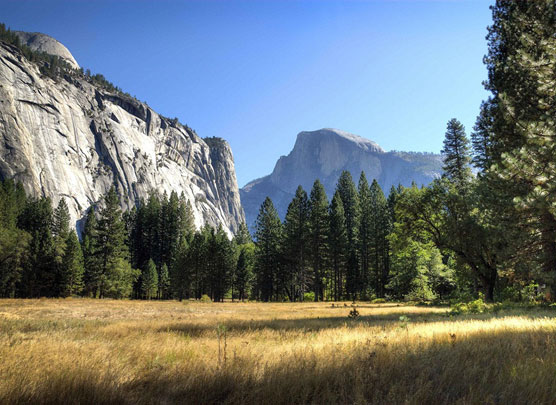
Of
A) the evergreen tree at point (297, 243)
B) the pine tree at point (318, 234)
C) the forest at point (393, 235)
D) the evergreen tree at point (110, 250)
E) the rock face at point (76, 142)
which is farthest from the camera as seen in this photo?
the rock face at point (76, 142)

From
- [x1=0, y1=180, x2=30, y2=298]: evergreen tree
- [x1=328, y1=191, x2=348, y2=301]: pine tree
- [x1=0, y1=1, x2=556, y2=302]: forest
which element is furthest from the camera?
[x1=328, y1=191, x2=348, y2=301]: pine tree

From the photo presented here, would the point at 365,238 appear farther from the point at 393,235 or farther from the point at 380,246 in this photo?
the point at 393,235

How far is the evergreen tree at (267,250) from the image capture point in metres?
62.6

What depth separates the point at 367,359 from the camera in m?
4.98

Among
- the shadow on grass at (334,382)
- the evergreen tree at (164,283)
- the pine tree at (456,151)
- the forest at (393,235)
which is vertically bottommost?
the evergreen tree at (164,283)

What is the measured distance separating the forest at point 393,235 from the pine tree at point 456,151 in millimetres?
132

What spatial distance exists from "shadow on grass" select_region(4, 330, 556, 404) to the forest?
299 inches

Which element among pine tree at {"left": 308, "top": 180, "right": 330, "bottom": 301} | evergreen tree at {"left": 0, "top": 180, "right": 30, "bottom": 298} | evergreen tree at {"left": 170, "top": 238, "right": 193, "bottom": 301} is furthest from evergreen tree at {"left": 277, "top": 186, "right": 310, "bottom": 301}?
evergreen tree at {"left": 0, "top": 180, "right": 30, "bottom": 298}

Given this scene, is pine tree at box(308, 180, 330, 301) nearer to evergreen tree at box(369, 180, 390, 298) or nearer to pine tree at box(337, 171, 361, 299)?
pine tree at box(337, 171, 361, 299)

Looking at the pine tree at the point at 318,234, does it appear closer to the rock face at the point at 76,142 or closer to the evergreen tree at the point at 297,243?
the evergreen tree at the point at 297,243

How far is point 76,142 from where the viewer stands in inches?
5044

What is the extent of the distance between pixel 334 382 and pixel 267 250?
6016 centimetres

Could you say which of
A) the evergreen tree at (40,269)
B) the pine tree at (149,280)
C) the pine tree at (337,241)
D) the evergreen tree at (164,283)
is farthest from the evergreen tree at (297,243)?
the evergreen tree at (40,269)

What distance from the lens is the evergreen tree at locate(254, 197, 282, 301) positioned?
6262 cm
